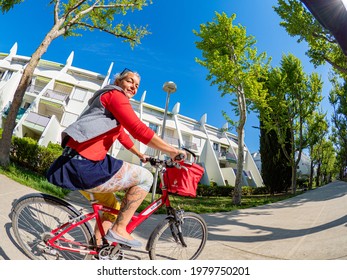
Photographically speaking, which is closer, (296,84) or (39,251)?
(39,251)

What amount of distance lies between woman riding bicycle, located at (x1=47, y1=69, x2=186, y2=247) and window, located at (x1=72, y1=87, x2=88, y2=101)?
1580 cm

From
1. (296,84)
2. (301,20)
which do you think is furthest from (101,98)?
(296,84)

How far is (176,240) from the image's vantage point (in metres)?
1.78

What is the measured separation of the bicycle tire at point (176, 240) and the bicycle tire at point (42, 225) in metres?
0.50

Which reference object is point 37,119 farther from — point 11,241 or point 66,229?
point 66,229

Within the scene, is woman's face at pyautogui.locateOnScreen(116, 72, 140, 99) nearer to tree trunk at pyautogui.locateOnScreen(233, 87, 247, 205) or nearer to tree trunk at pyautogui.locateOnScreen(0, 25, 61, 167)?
tree trunk at pyautogui.locateOnScreen(0, 25, 61, 167)

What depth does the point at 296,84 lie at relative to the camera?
35.4ft

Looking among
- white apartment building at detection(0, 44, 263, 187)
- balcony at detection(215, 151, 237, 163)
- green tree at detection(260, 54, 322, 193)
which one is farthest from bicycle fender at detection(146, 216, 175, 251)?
balcony at detection(215, 151, 237, 163)

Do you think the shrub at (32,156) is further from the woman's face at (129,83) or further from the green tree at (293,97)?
the green tree at (293,97)

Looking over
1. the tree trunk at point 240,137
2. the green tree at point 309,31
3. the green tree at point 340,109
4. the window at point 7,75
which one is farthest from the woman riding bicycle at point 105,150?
the window at point 7,75

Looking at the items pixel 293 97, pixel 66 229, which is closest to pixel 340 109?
pixel 66 229

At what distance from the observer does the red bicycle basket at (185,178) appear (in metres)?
1.48
